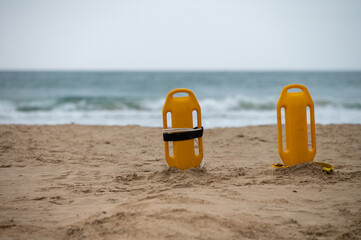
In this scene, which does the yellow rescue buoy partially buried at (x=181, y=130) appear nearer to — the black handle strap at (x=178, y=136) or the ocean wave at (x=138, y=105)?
the black handle strap at (x=178, y=136)

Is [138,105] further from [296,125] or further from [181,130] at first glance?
[296,125]

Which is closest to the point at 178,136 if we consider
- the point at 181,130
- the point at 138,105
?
the point at 181,130

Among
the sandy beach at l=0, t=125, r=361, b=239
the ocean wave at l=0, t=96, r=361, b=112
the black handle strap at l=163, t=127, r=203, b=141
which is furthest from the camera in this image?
the ocean wave at l=0, t=96, r=361, b=112

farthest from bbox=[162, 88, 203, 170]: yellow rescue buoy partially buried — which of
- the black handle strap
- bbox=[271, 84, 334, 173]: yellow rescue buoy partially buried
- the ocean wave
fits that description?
the ocean wave

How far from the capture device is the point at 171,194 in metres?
3.16

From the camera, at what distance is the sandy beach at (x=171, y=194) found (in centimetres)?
251

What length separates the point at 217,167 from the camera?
4.48 m

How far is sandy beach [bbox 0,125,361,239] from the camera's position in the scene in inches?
98.7

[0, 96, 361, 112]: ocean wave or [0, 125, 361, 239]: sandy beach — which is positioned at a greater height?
[0, 96, 361, 112]: ocean wave

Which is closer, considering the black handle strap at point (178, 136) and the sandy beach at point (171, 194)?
the sandy beach at point (171, 194)

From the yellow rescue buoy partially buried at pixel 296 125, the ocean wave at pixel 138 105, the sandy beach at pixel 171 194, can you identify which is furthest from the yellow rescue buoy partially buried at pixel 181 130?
the ocean wave at pixel 138 105

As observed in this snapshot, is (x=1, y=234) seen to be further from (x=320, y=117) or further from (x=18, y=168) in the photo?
(x=320, y=117)

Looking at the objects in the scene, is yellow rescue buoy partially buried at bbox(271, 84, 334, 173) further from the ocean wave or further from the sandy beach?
the ocean wave

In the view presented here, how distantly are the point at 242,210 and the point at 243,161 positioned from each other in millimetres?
2053
